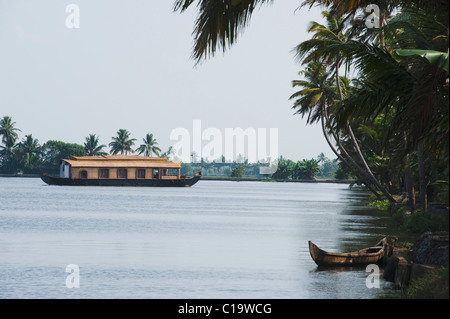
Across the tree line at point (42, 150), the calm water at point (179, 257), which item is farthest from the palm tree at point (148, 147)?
the calm water at point (179, 257)

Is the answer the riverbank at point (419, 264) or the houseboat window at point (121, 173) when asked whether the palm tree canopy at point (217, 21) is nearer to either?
the riverbank at point (419, 264)

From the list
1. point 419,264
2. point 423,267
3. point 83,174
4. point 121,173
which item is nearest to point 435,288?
point 423,267

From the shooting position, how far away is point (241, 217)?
1769 inches

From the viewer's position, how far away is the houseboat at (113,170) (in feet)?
321

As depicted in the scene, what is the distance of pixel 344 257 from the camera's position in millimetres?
19219

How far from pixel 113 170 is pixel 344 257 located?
8103cm

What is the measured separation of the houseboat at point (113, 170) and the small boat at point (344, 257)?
80.1m

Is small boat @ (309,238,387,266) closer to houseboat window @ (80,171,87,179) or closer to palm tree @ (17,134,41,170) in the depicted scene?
houseboat window @ (80,171,87,179)

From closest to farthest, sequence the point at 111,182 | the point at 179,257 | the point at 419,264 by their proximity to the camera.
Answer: the point at 419,264 < the point at 179,257 < the point at 111,182

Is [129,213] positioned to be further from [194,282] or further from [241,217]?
[194,282]

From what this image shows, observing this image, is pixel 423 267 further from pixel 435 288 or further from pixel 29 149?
pixel 29 149

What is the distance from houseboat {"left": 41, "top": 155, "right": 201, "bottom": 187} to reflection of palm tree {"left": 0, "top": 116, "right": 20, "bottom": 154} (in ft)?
112

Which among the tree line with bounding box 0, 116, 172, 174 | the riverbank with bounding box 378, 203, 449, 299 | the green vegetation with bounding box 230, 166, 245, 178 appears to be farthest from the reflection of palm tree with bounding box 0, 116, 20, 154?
the riverbank with bounding box 378, 203, 449, 299

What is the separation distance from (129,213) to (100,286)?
3164 cm
